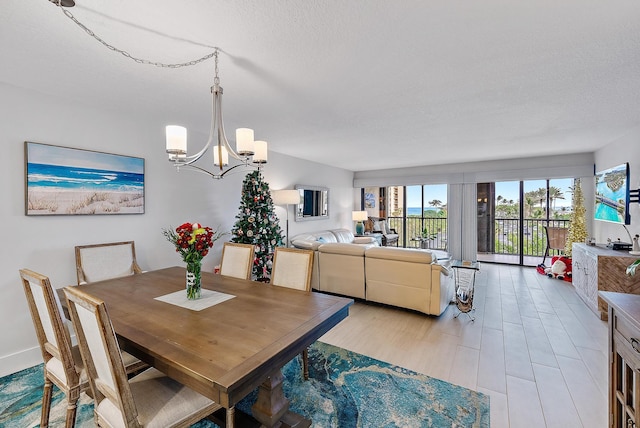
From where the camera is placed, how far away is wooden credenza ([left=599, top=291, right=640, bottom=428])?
3.82 ft

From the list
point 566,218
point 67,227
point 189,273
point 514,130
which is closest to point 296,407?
point 189,273

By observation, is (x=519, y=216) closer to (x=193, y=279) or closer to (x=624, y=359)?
(x=624, y=359)

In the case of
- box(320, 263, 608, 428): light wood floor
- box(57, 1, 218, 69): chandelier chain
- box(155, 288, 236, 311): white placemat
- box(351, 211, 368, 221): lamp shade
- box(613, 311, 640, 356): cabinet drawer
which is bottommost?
box(320, 263, 608, 428): light wood floor

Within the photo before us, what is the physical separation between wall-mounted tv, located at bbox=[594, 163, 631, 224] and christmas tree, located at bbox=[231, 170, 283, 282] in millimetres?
4752

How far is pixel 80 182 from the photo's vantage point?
2805mm

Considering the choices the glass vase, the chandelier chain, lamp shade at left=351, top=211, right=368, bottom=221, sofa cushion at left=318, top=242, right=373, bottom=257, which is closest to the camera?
the chandelier chain

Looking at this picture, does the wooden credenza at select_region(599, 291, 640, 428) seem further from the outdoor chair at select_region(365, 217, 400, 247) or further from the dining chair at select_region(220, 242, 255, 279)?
the outdoor chair at select_region(365, 217, 400, 247)

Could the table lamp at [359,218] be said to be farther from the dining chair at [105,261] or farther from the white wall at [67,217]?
the dining chair at [105,261]

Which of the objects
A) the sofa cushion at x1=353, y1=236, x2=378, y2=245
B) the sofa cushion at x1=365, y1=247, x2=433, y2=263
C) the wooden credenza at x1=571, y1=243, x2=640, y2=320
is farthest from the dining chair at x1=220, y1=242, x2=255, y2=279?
the sofa cushion at x1=353, y1=236, x2=378, y2=245

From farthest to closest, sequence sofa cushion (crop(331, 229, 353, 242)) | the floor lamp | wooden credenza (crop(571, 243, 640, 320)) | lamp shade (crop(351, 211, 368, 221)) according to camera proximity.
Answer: lamp shade (crop(351, 211, 368, 221)) < sofa cushion (crop(331, 229, 353, 242)) < the floor lamp < wooden credenza (crop(571, 243, 640, 320))

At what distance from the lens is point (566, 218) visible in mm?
6332

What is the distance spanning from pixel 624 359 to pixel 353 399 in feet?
5.05

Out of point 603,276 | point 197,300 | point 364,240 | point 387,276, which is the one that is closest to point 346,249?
point 387,276

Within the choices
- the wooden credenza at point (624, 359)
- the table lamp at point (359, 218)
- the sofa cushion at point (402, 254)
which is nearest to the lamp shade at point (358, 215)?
the table lamp at point (359, 218)
